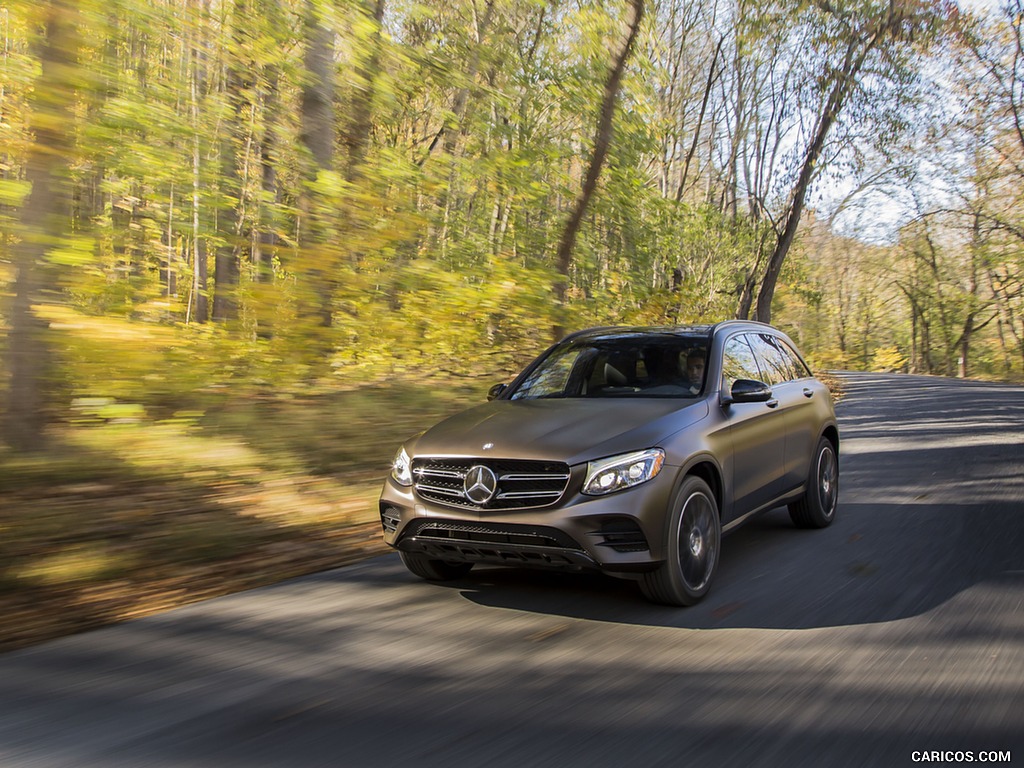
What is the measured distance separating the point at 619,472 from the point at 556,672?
3.65ft

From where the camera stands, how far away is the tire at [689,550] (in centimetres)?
473

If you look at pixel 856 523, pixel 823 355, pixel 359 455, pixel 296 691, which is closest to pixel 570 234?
pixel 359 455

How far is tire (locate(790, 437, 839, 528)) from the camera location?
697 centimetres

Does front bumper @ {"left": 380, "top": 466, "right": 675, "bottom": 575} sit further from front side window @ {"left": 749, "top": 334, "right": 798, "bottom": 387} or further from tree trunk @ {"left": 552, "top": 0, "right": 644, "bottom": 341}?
tree trunk @ {"left": 552, "top": 0, "right": 644, "bottom": 341}

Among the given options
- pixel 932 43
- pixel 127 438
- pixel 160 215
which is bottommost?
pixel 127 438

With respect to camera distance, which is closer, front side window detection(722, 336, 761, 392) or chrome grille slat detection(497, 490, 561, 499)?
chrome grille slat detection(497, 490, 561, 499)

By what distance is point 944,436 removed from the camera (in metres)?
13.2

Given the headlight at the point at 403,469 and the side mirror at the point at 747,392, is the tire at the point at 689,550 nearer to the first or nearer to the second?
the side mirror at the point at 747,392

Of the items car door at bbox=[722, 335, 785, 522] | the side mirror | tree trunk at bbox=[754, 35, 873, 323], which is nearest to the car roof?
car door at bbox=[722, 335, 785, 522]

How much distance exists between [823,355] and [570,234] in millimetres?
59240

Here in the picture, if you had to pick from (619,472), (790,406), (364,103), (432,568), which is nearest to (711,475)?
(619,472)

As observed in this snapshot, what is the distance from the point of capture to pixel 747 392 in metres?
5.56

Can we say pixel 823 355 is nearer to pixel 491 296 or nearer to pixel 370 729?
pixel 491 296

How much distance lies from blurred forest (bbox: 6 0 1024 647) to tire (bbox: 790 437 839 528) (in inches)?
140
